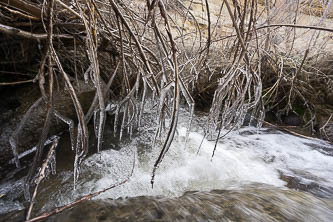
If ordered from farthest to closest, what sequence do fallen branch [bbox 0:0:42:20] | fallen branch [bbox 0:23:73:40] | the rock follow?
the rock → fallen branch [bbox 0:0:42:20] → fallen branch [bbox 0:23:73:40]

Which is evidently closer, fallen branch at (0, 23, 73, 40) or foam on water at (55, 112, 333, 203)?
fallen branch at (0, 23, 73, 40)

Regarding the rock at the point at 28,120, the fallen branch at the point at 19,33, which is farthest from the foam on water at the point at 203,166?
the fallen branch at the point at 19,33

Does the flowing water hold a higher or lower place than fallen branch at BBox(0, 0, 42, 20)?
lower

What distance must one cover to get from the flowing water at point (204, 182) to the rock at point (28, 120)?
40 cm

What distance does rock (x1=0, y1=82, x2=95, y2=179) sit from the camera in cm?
172

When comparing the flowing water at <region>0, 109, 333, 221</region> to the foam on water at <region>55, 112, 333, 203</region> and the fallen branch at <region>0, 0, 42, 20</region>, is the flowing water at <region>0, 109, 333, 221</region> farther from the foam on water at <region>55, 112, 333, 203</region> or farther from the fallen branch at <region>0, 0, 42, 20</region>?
the fallen branch at <region>0, 0, 42, 20</region>

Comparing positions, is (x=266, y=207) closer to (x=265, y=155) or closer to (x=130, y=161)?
(x=130, y=161)

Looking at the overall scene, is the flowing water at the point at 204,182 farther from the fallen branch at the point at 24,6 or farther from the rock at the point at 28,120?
the fallen branch at the point at 24,6

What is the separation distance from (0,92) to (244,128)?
10.2 ft

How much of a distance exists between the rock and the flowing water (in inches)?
15.8

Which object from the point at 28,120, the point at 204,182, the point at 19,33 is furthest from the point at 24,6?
the point at 204,182

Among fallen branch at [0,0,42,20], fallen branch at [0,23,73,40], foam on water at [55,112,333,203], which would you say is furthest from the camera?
foam on water at [55,112,333,203]

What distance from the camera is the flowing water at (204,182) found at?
950 mm

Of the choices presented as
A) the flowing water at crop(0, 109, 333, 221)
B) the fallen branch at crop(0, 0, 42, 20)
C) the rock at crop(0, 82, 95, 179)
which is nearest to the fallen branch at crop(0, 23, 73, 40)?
the fallen branch at crop(0, 0, 42, 20)
